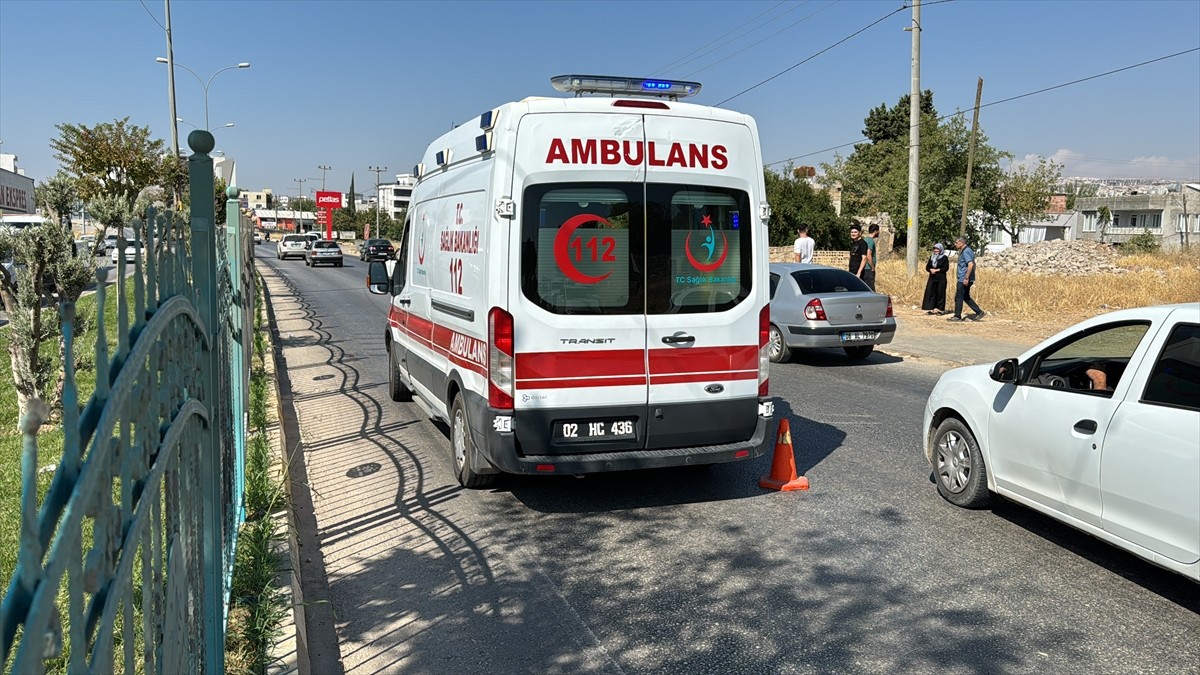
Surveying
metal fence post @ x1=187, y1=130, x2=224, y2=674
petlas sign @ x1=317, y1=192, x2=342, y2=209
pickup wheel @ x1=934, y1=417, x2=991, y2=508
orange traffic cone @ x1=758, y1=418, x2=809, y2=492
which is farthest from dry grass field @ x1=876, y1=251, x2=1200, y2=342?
petlas sign @ x1=317, y1=192, x2=342, y2=209

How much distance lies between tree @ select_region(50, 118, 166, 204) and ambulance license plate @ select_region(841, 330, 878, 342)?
13057 millimetres

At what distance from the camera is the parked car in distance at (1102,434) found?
14.0 feet

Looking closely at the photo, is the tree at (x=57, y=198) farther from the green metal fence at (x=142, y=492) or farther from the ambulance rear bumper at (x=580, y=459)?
the green metal fence at (x=142, y=492)

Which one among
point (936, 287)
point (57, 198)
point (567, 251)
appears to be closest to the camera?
point (567, 251)

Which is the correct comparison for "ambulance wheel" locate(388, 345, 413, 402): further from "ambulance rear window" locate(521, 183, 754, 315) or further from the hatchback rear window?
the hatchback rear window

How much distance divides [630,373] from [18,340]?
549 centimetres

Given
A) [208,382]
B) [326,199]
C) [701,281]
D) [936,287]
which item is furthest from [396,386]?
→ [326,199]

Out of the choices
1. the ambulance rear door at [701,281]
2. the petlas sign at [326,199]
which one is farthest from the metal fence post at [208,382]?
the petlas sign at [326,199]

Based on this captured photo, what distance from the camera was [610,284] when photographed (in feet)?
19.2

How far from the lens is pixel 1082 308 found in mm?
19594

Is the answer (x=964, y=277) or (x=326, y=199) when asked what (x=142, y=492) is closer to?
(x=964, y=277)

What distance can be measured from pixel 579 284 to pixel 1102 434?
125 inches

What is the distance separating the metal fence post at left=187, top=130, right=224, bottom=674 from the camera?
299cm

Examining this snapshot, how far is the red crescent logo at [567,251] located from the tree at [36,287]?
408cm
